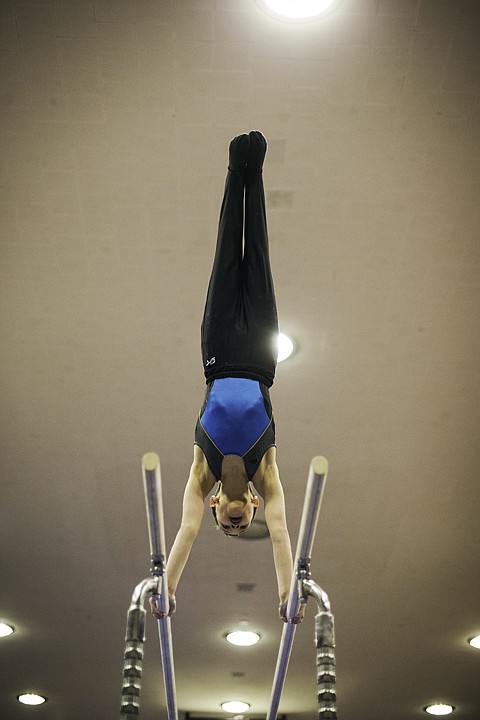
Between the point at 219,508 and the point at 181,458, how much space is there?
74.6 inches

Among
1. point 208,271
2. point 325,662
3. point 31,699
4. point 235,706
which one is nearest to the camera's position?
point 325,662

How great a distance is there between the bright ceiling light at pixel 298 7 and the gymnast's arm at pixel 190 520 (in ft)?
5.86

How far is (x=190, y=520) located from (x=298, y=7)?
210 cm

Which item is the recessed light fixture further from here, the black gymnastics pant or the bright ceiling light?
the black gymnastics pant

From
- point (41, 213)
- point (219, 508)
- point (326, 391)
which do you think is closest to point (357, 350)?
point (326, 391)

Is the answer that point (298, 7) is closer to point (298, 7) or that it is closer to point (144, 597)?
point (298, 7)

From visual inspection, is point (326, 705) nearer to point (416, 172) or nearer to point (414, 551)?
point (416, 172)

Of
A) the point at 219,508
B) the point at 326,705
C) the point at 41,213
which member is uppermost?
the point at 41,213

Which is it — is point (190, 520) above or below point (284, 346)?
below

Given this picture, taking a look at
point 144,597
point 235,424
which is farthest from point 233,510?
point 144,597

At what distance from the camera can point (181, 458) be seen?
4.97 metres

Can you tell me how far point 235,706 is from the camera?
9.56 meters

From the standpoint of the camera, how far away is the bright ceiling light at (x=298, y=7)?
8.96ft

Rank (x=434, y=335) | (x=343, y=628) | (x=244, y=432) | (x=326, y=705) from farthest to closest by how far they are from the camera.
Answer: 1. (x=343, y=628)
2. (x=434, y=335)
3. (x=244, y=432)
4. (x=326, y=705)
